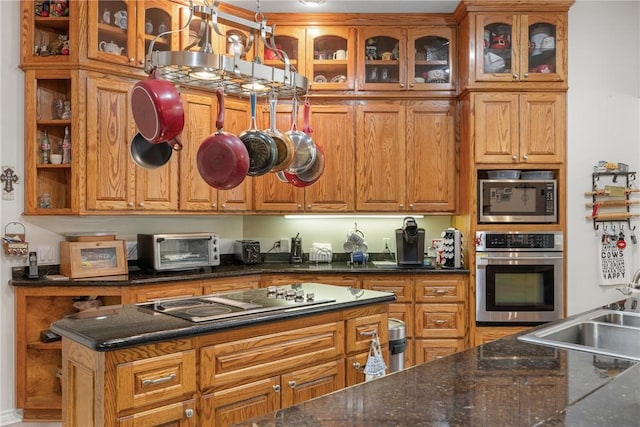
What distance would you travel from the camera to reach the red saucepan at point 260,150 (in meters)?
2.49

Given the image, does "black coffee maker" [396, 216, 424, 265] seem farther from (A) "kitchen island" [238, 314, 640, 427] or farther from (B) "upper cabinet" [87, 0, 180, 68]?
(A) "kitchen island" [238, 314, 640, 427]

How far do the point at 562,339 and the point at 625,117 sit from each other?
3.03m

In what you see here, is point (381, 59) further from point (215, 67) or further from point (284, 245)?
point (215, 67)

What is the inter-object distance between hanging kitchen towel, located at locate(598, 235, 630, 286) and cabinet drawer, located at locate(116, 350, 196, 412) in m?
3.48

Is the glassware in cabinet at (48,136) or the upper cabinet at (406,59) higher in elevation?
the upper cabinet at (406,59)

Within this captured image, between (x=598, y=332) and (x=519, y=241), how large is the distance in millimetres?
2147

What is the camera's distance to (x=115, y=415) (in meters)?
1.86

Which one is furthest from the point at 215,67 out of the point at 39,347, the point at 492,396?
the point at 39,347

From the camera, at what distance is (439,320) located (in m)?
4.11

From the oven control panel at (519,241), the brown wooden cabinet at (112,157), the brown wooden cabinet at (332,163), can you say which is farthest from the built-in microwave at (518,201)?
the brown wooden cabinet at (112,157)

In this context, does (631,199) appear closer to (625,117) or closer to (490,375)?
(625,117)

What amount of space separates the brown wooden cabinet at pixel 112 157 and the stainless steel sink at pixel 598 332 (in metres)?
2.77

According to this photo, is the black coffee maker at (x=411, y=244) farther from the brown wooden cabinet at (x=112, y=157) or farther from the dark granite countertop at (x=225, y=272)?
the brown wooden cabinet at (x=112, y=157)

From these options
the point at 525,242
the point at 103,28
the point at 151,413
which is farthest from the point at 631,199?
the point at 103,28
